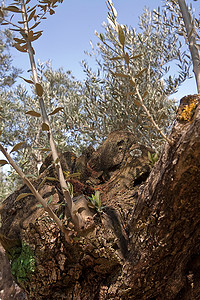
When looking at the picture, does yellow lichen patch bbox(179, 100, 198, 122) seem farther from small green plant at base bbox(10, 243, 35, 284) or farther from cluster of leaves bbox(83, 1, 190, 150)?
cluster of leaves bbox(83, 1, 190, 150)

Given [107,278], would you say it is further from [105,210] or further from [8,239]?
[8,239]

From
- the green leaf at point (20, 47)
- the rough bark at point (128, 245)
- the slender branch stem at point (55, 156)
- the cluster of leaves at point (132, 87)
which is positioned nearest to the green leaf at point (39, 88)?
the slender branch stem at point (55, 156)

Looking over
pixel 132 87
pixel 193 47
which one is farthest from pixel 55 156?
pixel 132 87

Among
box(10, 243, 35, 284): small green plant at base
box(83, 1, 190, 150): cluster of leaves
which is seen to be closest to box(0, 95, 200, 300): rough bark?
box(10, 243, 35, 284): small green plant at base

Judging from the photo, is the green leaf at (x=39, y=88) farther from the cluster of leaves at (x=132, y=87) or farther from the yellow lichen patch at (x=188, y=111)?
the cluster of leaves at (x=132, y=87)

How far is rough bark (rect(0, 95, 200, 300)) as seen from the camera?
162 cm

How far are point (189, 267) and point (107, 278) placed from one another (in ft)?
2.21

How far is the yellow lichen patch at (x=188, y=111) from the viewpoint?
1505 mm

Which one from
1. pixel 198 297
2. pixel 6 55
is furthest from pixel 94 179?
pixel 6 55

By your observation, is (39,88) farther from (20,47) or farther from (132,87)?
(132,87)

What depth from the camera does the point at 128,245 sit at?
1.99 meters

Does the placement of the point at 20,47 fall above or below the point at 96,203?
above

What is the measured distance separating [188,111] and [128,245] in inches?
44.7

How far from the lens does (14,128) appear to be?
11.4 metres
